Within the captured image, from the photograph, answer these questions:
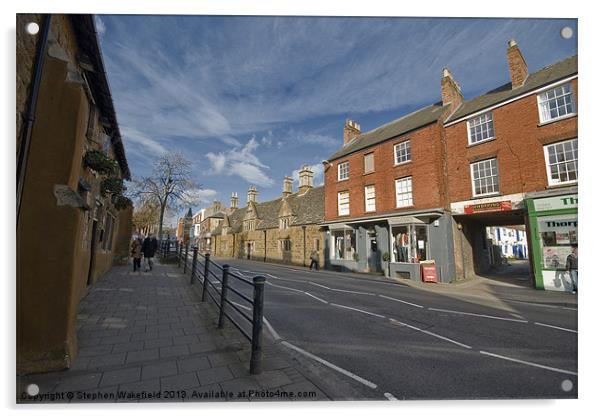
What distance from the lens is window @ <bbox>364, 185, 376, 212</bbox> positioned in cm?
1750

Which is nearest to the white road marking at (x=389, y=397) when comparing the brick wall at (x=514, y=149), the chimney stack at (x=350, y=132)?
the brick wall at (x=514, y=149)

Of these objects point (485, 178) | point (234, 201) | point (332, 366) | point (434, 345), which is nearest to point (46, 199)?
point (332, 366)

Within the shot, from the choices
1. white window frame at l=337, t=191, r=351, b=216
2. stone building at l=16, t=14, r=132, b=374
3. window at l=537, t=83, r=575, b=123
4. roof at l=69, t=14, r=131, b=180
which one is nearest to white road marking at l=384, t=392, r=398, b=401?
stone building at l=16, t=14, r=132, b=374

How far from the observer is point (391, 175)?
1641cm

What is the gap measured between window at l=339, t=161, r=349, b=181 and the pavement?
15.9 metres

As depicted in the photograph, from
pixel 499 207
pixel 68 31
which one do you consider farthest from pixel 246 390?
pixel 499 207

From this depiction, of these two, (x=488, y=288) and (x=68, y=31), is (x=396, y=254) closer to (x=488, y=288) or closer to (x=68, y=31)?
(x=488, y=288)

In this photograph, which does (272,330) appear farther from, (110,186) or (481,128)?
(481,128)

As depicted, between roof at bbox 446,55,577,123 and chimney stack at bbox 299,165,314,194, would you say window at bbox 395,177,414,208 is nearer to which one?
roof at bbox 446,55,577,123

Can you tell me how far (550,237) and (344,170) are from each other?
477 inches

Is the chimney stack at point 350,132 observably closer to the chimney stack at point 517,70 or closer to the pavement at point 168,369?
the chimney stack at point 517,70

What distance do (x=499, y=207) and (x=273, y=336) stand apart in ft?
38.4

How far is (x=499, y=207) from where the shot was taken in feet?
38.9

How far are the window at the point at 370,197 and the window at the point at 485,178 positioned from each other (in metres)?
5.58
